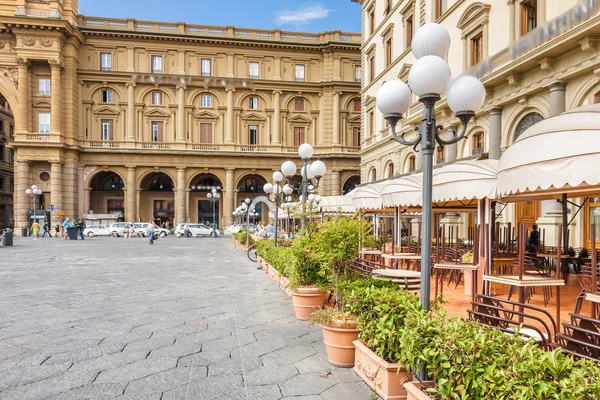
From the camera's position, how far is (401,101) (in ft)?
15.1

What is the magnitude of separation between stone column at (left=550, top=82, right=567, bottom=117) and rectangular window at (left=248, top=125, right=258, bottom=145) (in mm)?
33506

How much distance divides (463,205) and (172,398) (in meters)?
8.30

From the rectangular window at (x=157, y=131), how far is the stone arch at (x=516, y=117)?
112 ft

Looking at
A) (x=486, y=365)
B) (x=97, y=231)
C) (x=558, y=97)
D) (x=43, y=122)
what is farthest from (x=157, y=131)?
(x=486, y=365)

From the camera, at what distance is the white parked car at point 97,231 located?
36931 millimetres

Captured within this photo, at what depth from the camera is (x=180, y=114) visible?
41188 mm

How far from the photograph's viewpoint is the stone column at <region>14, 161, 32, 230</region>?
3672 cm

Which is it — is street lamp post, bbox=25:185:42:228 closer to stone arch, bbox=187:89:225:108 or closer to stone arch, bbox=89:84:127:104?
stone arch, bbox=89:84:127:104

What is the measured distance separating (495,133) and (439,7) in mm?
7664

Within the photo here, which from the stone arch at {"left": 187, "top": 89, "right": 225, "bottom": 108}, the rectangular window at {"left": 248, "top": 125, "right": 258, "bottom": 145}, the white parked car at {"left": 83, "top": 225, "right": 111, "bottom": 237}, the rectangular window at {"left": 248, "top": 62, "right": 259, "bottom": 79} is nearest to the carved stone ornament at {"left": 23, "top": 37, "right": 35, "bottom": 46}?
the stone arch at {"left": 187, "top": 89, "right": 225, "bottom": 108}

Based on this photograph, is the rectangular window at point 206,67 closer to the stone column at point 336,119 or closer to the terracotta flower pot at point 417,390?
the stone column at point 336,119

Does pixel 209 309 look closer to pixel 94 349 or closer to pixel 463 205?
pixel 94 349

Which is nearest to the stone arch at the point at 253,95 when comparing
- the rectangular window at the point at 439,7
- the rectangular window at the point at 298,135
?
the rectangular window at the point at 298,135

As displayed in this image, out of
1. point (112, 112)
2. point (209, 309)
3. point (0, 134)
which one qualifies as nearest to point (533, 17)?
point (209, 309)
